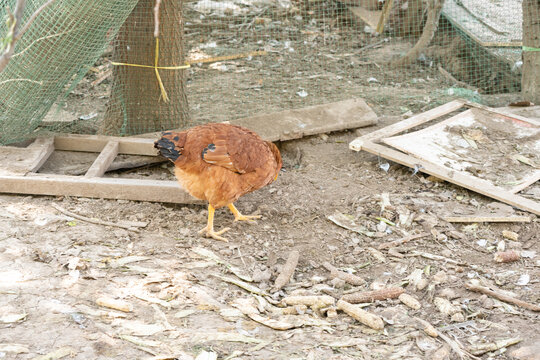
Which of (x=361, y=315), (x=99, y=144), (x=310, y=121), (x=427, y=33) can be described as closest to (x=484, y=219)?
(x=361, y=315)

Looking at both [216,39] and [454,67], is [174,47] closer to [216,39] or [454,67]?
[216,39]

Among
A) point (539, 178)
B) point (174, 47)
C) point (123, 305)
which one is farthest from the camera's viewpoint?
point (174, 47)

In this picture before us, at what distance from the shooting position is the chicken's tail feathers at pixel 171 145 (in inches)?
148

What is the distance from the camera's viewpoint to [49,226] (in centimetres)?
383

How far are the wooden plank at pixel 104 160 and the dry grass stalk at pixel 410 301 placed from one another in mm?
2337

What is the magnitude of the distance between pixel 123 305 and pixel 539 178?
3.37 metres

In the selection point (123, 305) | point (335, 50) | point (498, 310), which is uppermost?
point (335, 50)

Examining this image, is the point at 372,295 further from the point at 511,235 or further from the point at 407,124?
the point at 407,124

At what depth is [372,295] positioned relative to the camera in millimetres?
3412

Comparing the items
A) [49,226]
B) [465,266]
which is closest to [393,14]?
[465,266]

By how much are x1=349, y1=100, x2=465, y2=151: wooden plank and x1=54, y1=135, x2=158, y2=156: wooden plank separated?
5.50 ft

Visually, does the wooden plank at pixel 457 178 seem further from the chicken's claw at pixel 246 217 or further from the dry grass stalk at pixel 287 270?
the dry grass stalk at pixel 287 270

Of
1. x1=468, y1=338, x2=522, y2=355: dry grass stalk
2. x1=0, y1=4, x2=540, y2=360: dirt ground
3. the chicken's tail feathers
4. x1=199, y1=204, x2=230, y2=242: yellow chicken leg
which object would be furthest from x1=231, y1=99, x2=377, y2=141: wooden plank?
x1=468, y1=338, x2=522, y2=355: dry grass stalk

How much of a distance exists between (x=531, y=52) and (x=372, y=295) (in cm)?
405
